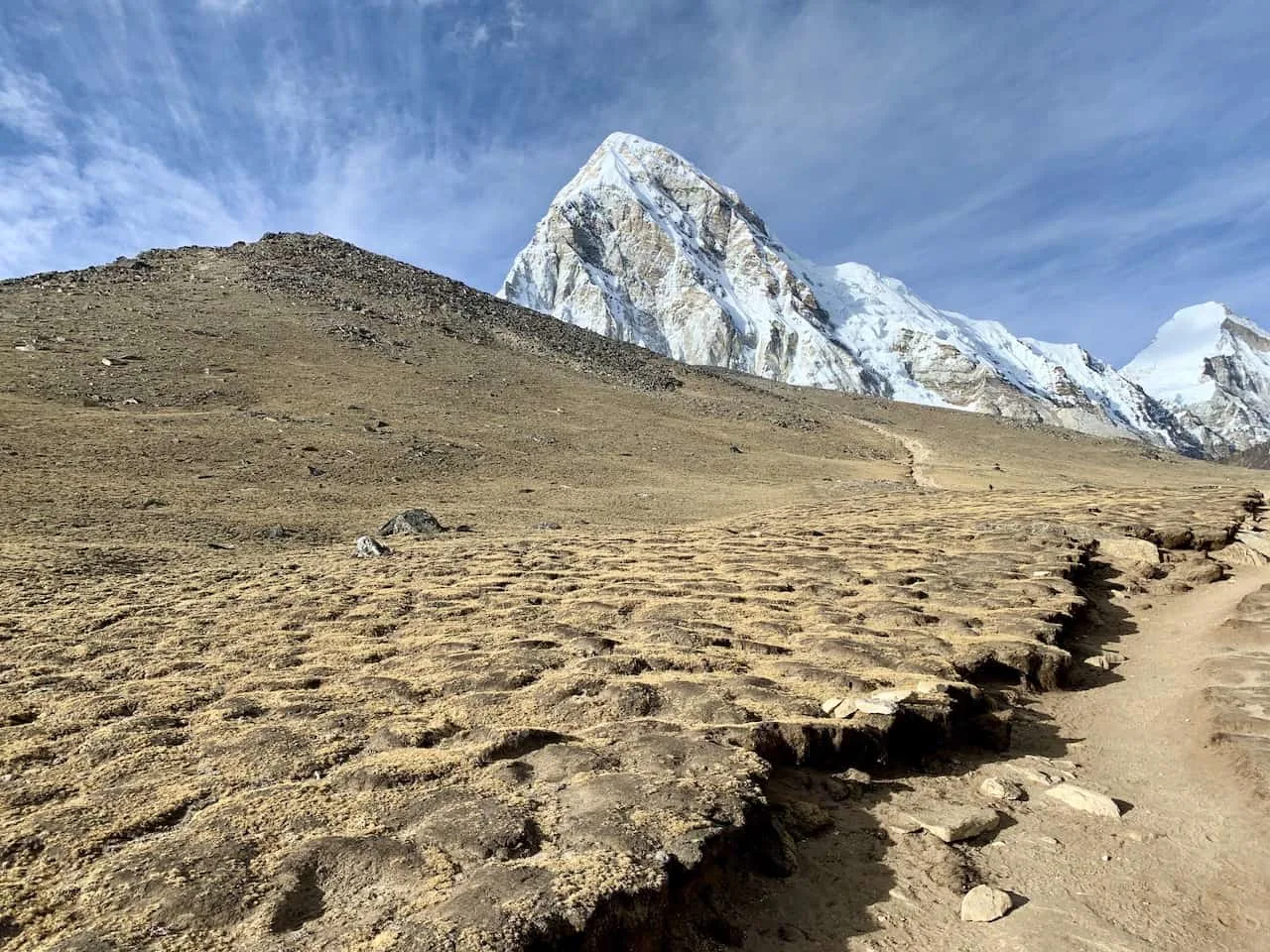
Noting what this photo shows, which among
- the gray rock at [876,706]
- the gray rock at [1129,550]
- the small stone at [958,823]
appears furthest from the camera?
the gray rock at [1129,550]

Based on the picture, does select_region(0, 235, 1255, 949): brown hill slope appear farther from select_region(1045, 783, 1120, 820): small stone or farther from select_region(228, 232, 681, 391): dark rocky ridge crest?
select_region(228, 232, 681, 391): dark rocky ridge crest

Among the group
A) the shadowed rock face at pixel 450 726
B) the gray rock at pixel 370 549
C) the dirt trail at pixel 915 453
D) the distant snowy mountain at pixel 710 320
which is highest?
the distant snowy mountain at pixel 710 320

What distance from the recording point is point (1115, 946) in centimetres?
357

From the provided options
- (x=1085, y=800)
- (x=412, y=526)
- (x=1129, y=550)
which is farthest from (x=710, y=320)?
(x=1085, y=800)

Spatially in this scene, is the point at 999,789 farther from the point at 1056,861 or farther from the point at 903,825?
the point at 903,825

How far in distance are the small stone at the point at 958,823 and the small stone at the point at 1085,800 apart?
0.66 metres

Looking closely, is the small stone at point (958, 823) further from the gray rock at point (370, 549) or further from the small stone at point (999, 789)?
the gray rock at point (370, 549)

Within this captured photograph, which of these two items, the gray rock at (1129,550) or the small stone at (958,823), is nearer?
the small stone at (958,823)

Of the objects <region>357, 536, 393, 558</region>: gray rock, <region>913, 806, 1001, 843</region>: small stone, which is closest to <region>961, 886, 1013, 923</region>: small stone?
<region>913, 806, 1001, 843</region>: small stone

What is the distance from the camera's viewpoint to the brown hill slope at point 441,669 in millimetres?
3334

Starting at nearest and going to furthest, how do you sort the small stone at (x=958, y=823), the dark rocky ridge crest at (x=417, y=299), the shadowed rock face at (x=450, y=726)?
the shadowed rock face at (x=450, y=726)
the small stone at (x=958, y=823)
the dark rocky ridge crest at (x=417, y=299)

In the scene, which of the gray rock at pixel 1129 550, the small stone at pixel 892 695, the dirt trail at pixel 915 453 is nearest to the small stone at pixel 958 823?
the small stone at pixel 892 695

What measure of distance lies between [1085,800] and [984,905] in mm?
1786

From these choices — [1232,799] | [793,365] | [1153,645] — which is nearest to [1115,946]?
[1232,799]
